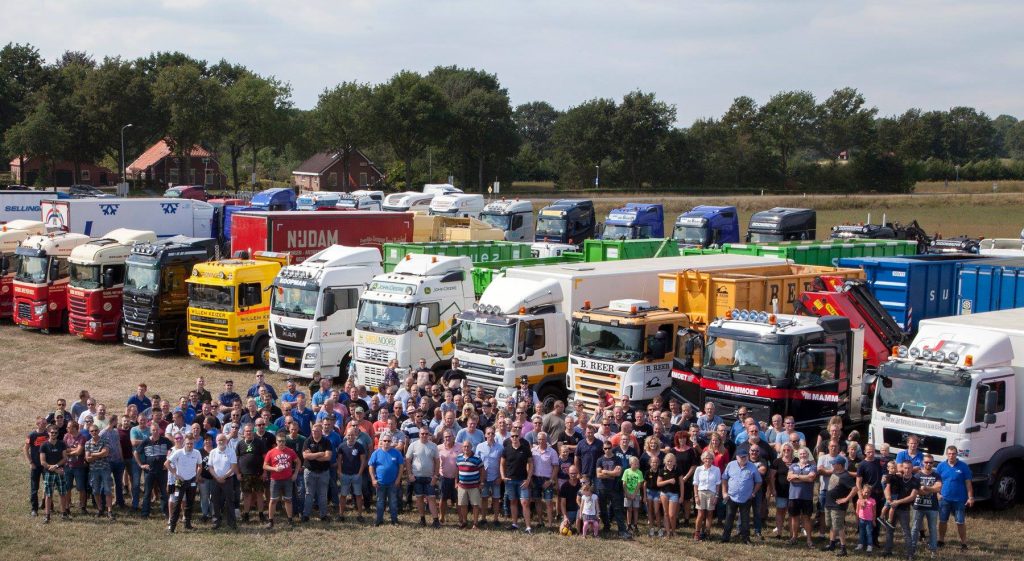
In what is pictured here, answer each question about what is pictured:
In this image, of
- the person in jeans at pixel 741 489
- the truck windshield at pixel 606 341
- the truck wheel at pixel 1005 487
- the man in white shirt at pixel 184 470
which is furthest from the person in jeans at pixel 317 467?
the truck wheel at pixel 1005 487

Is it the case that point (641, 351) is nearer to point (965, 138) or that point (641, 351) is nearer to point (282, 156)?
point (282, 156)

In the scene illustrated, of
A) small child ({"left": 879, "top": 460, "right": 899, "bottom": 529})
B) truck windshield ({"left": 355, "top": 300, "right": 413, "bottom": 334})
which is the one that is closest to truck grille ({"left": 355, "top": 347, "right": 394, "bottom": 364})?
truck windshield ({"left": 355, "top": 300, "right": 413, "bottom": 334})

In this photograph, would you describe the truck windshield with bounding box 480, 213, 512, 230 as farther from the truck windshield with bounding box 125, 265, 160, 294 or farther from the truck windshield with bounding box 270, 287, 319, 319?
the truck windshield with bounding box 270, 287, 319, 319

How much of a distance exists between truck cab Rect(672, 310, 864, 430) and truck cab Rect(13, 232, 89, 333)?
20.2m

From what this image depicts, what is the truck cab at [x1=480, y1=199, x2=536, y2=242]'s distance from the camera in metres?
41.0

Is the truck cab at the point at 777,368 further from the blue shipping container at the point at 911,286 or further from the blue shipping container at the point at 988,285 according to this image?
the blue shipping container at the point at 988,285

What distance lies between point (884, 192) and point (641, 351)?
279 feet

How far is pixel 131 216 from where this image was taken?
36.0 metres

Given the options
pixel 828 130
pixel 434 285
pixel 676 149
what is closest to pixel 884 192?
pixel 828 130

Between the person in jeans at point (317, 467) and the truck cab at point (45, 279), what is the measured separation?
18764 millimetres

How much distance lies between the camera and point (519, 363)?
19.2m

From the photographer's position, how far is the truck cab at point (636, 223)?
38.7m

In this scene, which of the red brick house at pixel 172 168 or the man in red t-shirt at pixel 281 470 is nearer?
the man in red t-shirt at pixel 281 470

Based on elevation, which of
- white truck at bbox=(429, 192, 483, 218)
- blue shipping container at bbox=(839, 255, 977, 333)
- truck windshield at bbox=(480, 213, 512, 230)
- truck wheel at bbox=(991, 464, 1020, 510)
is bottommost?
truck wheel at bbox=(991, 464, 1020, 510)
